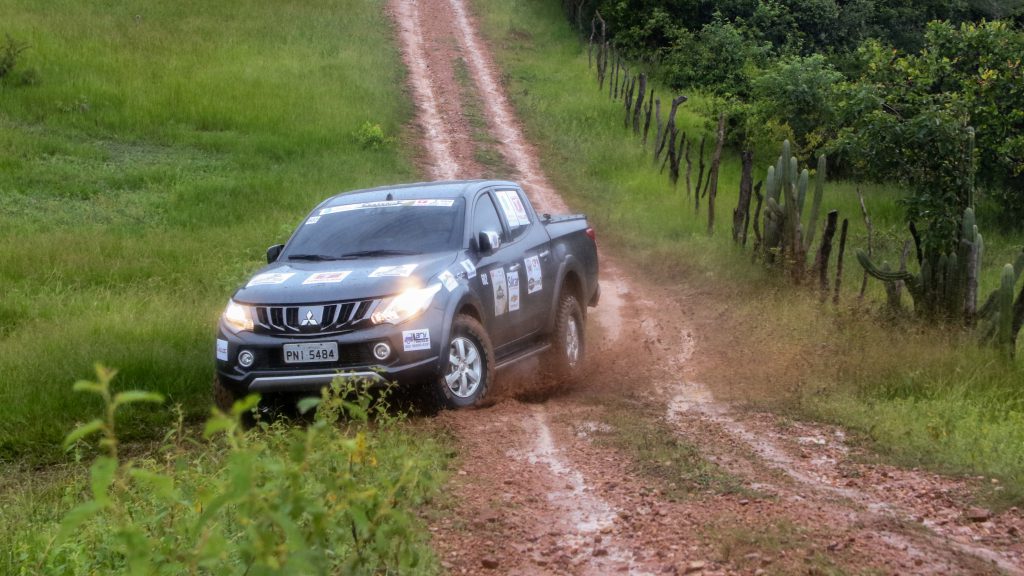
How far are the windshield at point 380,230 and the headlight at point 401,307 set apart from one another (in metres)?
0.90

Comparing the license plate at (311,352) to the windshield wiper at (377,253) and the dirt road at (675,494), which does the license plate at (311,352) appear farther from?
the windshield wiper at (377,253)

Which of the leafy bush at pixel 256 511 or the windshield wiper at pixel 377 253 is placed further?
the windshield wiper at pixel 377 253

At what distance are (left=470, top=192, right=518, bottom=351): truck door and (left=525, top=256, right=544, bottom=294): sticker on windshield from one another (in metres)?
0.26

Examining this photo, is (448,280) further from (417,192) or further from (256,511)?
(256,511)

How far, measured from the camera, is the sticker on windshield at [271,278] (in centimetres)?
752

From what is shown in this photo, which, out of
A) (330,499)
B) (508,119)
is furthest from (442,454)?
(508,119)

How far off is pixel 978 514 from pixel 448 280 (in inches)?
145

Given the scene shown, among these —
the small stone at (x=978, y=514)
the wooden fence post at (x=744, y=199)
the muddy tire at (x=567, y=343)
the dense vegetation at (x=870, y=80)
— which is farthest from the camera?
the wooden fence post at (x=744, y=199)

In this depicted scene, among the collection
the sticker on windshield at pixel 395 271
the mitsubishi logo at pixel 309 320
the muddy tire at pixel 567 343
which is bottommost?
the muddy tire at pixel 567 343

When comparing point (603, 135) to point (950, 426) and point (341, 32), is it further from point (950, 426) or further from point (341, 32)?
point (950, 426)

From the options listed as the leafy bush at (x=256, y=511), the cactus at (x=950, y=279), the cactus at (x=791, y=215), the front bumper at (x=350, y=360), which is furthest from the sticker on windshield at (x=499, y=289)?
the cactus at (x=791, y=215)

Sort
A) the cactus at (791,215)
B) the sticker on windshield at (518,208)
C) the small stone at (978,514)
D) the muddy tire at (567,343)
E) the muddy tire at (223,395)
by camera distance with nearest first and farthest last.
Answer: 1. the small stone at (978,514)
2. the muddy tire at (223,395)
3. the muddy tire at (567,343)
4. the sticker on windshield at (518,208)
5. the cactus at (791,215)

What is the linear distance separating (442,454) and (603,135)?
765 inches

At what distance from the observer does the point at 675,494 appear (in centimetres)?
539
